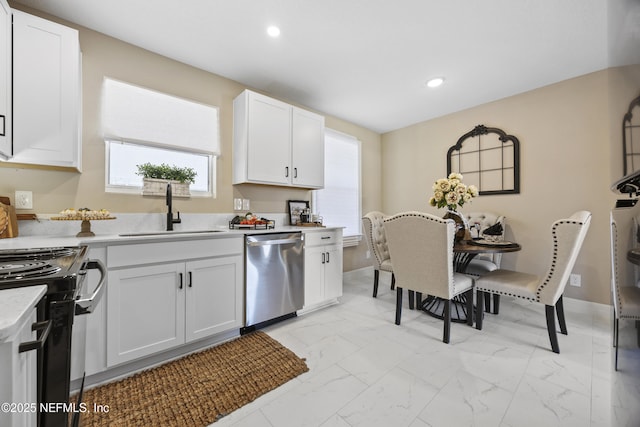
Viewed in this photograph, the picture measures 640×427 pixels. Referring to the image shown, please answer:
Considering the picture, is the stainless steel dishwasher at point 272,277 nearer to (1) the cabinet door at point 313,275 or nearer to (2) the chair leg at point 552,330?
(1) the cabinet door at point 313,275

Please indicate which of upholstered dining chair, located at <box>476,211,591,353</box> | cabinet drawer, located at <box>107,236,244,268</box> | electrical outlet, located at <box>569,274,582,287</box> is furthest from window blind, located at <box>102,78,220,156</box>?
electrical outlet, located at <box>569,274,582,287</box>

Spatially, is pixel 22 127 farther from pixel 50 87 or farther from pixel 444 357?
pixel 444 357

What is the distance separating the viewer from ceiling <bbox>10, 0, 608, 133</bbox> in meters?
1.83

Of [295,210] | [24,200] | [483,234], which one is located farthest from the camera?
[295,210]

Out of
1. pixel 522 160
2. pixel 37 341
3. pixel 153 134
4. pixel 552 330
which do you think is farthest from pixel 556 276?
pixel 153 134

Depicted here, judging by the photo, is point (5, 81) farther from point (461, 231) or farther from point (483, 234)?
point (483, 234)

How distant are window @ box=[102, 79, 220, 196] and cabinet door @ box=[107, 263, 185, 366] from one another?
0.91 meters

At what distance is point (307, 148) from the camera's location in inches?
121

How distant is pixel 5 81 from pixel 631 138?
275cm

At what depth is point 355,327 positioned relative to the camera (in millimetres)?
2322

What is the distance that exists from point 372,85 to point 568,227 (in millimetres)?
2280

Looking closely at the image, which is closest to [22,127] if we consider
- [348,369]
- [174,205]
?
[174,205]

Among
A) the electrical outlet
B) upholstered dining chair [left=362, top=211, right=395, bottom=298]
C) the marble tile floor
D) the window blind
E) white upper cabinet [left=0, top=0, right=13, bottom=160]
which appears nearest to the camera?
the marble tile floor

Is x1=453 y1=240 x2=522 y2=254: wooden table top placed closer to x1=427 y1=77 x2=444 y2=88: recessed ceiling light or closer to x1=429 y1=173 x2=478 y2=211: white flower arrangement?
x1=429 y1=173 x2=478 y2=211: white flower arrangement
